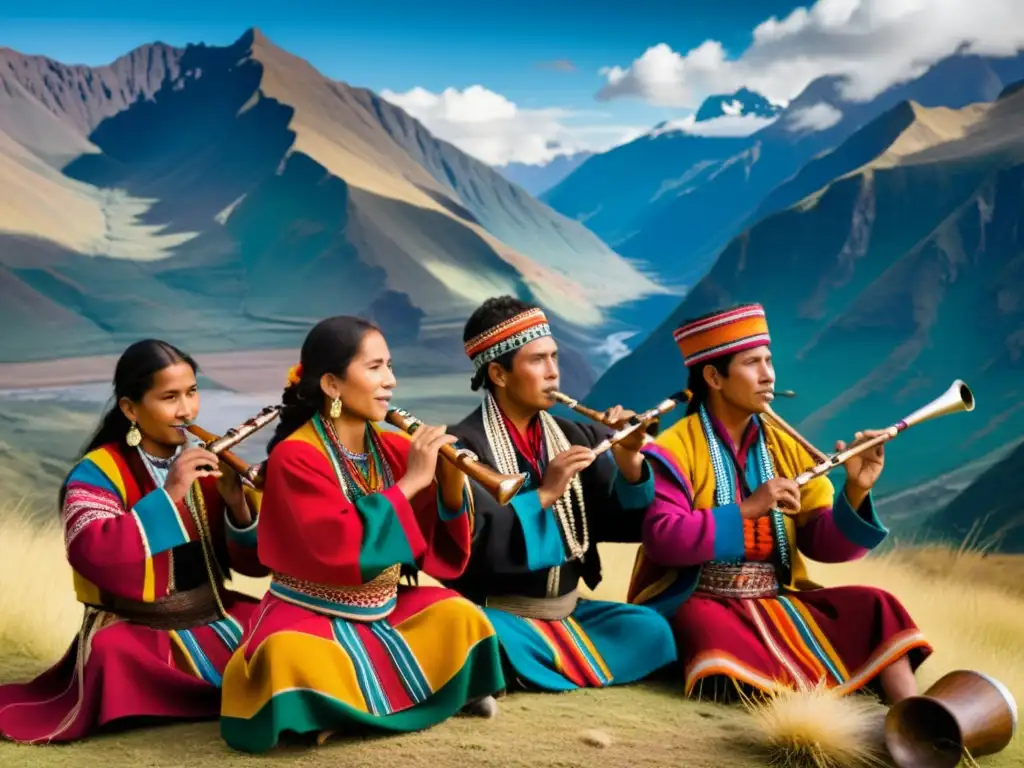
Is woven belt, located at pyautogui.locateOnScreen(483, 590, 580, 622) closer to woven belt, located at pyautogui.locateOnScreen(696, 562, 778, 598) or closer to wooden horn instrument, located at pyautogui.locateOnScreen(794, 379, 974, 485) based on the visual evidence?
woven belt, located at pyautogui.locateOnScreen(696, 562, 778, 598)

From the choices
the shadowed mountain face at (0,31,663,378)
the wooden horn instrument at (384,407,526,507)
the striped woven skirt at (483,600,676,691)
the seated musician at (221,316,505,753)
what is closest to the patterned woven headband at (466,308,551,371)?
the seated musician at (221,316,505,753)

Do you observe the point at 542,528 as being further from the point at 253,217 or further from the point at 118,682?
the point at 253,217

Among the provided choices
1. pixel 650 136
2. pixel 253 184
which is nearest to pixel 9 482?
pixel 253 184

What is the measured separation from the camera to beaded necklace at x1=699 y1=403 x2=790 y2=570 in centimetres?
418

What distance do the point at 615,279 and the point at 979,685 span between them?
523 inches

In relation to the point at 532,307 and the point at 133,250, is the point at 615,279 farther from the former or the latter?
the point at 532,307

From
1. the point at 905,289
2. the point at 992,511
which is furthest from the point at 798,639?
the point at 905,289

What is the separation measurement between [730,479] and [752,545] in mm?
227

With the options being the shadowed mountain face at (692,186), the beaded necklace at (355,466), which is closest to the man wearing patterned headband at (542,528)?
the beaded necklace at (355,466)

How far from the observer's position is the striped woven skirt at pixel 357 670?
338 centimetres

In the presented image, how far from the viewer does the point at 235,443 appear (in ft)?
12.3

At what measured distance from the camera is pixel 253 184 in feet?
51.4

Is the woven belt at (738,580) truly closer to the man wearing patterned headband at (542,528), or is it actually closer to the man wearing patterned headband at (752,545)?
the man wearing patterned headband at (752,545)

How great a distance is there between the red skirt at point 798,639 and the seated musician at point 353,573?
0.76 metres
